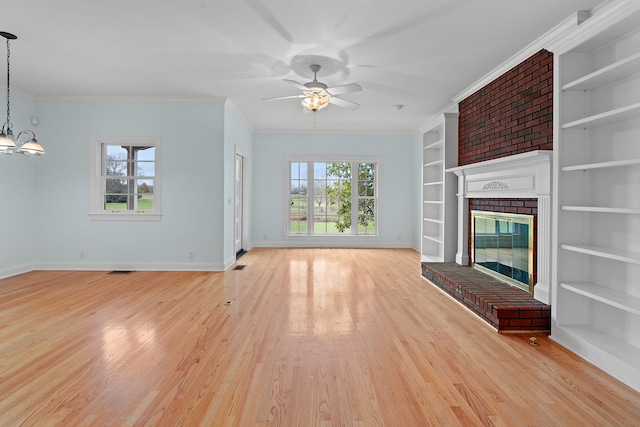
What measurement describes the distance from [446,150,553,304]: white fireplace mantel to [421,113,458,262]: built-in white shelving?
56 cm

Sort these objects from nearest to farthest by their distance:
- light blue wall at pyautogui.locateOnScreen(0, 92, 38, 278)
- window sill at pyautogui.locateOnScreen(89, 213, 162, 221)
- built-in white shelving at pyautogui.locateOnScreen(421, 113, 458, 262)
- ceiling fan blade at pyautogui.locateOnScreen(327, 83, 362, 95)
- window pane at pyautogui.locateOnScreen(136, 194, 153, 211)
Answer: ceiling fan blade at pyautogui.locateOnScreen(327, 83, 362, 95)
light blue wall at pyautogui.locateOnScreen(0, 92, 38, 278)
built-in white shelving at pyautogui.locateOnScreen(421, 113, 458, 262)
window sill at pyautogui.locateOnScreen(89, 213, 162, 221)
window pane at pyautogui.locateOnScreen(136, 194, 153, 211)

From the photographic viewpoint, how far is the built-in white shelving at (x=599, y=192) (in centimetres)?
248

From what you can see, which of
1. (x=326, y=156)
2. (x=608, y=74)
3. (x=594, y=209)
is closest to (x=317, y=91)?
(x=608, y=74)

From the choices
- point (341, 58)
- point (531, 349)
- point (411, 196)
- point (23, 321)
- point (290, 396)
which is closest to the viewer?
point (290, 396)

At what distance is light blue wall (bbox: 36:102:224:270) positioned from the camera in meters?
5.50

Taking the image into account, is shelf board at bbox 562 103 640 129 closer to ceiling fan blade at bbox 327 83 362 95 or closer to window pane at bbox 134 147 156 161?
ceiling fan blade at bbox 327 83 362 95

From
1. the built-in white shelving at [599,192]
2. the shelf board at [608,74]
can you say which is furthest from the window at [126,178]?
the shelf board at [608,74]

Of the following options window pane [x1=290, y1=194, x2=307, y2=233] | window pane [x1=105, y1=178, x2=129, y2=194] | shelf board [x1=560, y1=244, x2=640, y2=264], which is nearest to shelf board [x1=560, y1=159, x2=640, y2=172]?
shelf board [x1=560, y1=244, x2=640, y2=264]

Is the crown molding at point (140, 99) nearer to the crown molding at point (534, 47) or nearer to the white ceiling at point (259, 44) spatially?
the white ceiling at point (259, 44)

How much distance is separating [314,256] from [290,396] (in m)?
5.04

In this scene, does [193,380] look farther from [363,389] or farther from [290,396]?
[363,389]

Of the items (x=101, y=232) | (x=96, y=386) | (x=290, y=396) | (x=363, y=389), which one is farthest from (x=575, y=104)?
(x=101, y=232)

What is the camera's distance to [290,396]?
6.70ft

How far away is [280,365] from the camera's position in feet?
7.95
